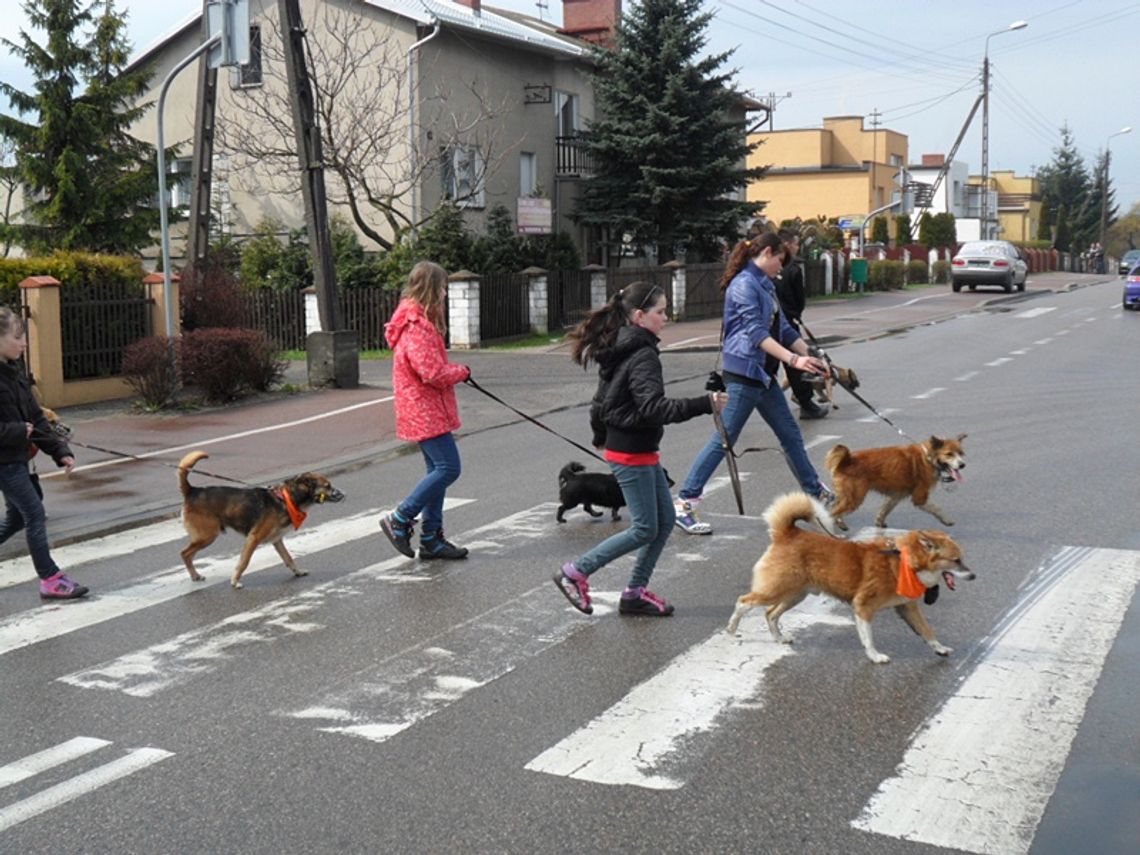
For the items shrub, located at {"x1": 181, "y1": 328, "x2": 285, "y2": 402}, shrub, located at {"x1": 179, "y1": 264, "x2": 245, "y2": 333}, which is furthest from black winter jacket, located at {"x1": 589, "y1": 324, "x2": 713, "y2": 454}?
shrub, located at {"x1": 179, "y1": 264, "x2": 245, "y2": 333}

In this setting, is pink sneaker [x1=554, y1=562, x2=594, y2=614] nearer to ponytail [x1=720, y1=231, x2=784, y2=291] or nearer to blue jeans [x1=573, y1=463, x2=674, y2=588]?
blue jeans [x1=573, y1=463, x2=674, y2=588]

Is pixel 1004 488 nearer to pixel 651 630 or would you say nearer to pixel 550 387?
pixel 651 630

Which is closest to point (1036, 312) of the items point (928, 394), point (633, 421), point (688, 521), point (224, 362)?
point (928, 394)

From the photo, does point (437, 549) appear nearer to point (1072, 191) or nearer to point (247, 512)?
point (247, 512)

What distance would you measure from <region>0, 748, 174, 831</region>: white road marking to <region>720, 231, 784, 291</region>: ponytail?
17.1ft

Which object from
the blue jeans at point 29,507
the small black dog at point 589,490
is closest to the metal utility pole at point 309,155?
the small black dog at point 589,490

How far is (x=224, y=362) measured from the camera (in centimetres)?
1619

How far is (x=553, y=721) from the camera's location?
17.2 feet

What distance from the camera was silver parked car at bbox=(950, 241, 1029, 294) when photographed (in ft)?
139

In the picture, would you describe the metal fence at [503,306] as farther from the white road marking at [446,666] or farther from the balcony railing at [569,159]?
the white road marking at [446,666]

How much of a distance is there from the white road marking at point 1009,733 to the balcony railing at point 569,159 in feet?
93.5

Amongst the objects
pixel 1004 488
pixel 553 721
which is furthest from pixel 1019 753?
pixel 1004 488

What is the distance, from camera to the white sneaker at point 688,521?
866 cm

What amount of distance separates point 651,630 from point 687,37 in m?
28.0
